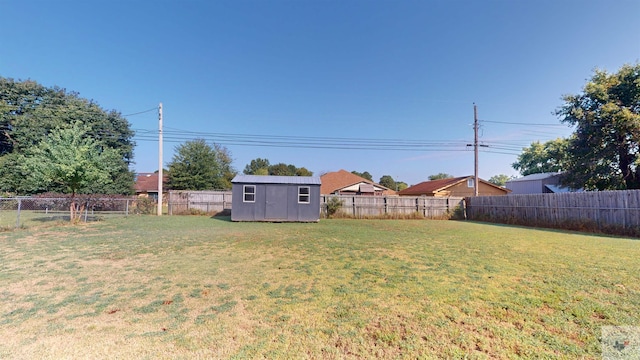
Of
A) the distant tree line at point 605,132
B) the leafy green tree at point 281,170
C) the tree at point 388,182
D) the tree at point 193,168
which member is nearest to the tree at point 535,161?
the distant tree line at point 605,132

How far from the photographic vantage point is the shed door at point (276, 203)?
44.9 feet

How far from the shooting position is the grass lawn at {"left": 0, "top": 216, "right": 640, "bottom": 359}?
2.32 m

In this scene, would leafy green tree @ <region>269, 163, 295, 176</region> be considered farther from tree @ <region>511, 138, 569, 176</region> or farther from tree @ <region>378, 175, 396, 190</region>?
tree @ <region>511, 138, 569, 176</region>

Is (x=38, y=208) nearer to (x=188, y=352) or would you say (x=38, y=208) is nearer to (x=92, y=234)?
(x=92, y=234)

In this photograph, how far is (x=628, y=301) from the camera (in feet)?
10.4

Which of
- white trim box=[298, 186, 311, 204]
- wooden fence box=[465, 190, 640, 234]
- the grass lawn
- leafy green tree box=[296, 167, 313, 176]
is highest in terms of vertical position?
leafy green tree box=[296, 167, 313, 176]

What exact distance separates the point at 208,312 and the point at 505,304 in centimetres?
352

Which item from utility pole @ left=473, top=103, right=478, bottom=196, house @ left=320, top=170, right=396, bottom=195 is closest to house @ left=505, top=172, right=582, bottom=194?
utility pole @ left=473, top=103, right=478, bottom=196

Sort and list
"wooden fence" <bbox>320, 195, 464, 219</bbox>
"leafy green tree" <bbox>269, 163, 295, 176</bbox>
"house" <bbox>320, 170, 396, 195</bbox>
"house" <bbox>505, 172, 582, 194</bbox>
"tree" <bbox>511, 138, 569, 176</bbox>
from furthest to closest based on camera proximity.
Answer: "leafy green tree" <bbox>269, 163, 295, 176</bbox>
"tree" <bbox>511, 138, 569, 176</bbox>
"house" <bbox>320, 170, 396, 195</bbox>
"house" <bbox>505, 172, 582, 194</bbox>
"wooden fence" <bbox>320, 195, 464, 219</bbox>

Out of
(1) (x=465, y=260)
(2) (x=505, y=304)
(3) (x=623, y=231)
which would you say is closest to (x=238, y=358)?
(2) (x=505, y=304)

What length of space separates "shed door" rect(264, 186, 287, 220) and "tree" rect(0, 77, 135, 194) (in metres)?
15.4

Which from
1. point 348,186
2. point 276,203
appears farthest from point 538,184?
point 276,203

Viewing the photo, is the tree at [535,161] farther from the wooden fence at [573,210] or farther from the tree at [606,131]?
the wooden fence at [573,210]

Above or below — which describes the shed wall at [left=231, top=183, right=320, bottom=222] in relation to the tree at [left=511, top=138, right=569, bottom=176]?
below
